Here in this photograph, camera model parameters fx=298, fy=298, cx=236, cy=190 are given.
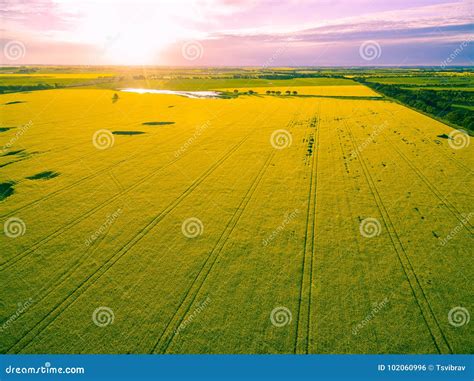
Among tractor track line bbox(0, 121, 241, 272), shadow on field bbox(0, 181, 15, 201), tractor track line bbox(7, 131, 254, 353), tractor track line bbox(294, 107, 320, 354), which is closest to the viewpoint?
tractor track line bbox(294, 107, 320, 354)

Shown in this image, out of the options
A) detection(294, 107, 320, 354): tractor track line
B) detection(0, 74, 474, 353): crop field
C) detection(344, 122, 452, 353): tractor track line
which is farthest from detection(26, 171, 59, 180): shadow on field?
detection(344, 122, 452, 353): tractor track line

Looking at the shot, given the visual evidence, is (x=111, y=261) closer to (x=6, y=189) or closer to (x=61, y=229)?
(x=61, y=229)

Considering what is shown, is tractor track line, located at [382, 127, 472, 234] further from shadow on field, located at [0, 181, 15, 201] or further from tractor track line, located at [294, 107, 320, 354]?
shadow on field, located at [0, 181, 15, 201]

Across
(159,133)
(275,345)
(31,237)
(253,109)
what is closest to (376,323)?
(275,345)

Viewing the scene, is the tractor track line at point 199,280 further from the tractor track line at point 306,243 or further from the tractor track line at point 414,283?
the tractor track line at point 414,283

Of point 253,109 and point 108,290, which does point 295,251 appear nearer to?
point 108,290

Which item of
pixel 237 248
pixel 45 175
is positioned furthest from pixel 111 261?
pixel 45 175
